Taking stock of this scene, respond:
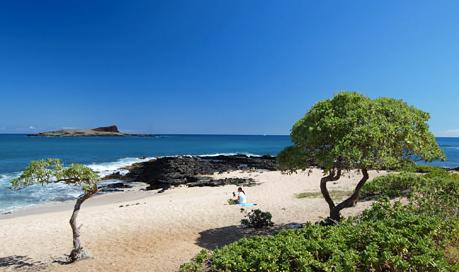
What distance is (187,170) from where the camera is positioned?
42.5m

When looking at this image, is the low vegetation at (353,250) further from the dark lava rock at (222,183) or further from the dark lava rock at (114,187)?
→ the dark lava rock at (114,187)

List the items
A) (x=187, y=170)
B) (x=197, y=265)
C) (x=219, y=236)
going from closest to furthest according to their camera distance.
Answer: (x=197, y=265), (x=219, y=236), (x=187, y=170)

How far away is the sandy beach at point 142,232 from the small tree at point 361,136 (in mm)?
2413

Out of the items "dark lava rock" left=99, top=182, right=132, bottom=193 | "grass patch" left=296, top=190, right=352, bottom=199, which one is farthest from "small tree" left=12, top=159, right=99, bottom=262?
"dark lava rock" left=99, top=182, right=132, bottom=193

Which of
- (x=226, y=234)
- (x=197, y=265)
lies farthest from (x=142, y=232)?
(x=197, y=265)

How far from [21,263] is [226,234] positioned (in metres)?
7.28

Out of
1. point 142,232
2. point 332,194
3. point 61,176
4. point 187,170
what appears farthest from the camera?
point 187,170

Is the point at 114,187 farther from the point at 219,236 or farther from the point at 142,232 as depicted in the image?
the point at 219,236

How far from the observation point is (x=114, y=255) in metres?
12.6

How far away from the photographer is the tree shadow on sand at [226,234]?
13.8 m

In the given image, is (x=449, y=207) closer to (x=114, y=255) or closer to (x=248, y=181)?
(x=114, y=255)

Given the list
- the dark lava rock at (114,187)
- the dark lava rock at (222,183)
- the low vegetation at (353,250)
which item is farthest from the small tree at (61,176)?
→ the dark lava rock at (114,187)

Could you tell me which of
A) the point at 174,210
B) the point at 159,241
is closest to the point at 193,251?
the point at 159,241

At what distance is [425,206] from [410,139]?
7.55 feet
